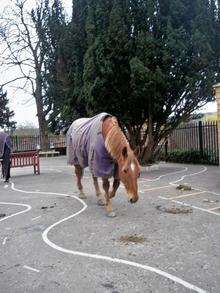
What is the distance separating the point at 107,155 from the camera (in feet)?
31.0

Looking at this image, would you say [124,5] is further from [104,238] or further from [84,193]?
[104,238]

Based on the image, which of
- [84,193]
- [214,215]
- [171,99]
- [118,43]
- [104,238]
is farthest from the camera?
[171,99]

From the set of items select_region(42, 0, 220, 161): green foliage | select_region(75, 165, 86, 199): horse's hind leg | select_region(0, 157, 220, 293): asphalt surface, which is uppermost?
select_region(42, 0, 220, 161): green foliage

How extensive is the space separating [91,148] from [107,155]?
1.41ft

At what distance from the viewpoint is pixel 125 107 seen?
17.7 meters

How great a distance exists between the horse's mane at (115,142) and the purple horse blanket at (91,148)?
0.35m

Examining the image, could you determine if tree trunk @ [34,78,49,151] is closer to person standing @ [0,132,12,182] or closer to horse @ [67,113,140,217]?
person standing @ [0,132,12,182]

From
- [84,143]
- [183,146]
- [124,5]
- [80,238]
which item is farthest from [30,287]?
[183,146]

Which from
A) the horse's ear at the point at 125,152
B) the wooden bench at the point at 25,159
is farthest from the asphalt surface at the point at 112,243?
the wooden bench at the point at 25,159

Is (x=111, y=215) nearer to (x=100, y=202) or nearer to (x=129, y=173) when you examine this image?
(x=129, y=173)

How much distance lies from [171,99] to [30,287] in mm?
13379

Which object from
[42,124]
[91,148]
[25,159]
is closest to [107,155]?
[91,148]

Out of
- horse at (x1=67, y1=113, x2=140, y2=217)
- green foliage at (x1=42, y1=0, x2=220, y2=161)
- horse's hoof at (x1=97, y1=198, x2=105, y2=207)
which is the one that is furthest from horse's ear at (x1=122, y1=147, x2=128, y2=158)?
green foliage at (x1=42, y1=0, x2=220, y2=161)

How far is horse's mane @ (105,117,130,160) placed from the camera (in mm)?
8915
